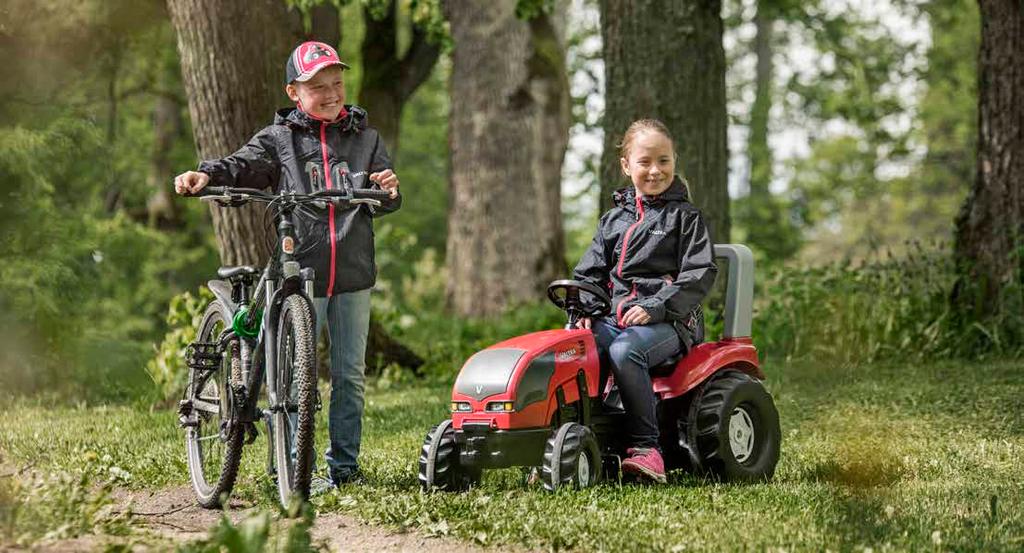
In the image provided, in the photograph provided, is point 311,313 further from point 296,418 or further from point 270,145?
point 270,145

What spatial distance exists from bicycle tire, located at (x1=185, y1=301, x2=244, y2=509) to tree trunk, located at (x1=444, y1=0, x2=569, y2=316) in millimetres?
9532

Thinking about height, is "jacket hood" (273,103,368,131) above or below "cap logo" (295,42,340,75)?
below

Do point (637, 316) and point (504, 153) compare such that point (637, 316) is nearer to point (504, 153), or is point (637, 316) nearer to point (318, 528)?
point (318, 528)

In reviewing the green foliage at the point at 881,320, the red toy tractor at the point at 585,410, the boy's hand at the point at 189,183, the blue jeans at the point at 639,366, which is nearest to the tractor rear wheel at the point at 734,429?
the red toy tractor at the point at 585,410

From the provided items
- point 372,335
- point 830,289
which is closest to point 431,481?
point 372,335

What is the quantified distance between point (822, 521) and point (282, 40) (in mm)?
5508

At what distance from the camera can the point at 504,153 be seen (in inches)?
597

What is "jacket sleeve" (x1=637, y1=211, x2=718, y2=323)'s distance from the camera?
18.0 feet

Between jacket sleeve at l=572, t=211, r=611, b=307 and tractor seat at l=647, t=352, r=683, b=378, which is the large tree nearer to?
jacket sleeve at l=572, t=211, r=611, b=307

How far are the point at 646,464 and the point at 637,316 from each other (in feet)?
2.01

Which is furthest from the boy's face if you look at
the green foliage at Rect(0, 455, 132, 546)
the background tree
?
the background tree

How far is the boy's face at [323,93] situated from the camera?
218 inches

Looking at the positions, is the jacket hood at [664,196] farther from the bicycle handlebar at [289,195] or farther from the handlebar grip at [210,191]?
the handlebar grip at [210,191]

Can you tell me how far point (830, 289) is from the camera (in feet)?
37.8
